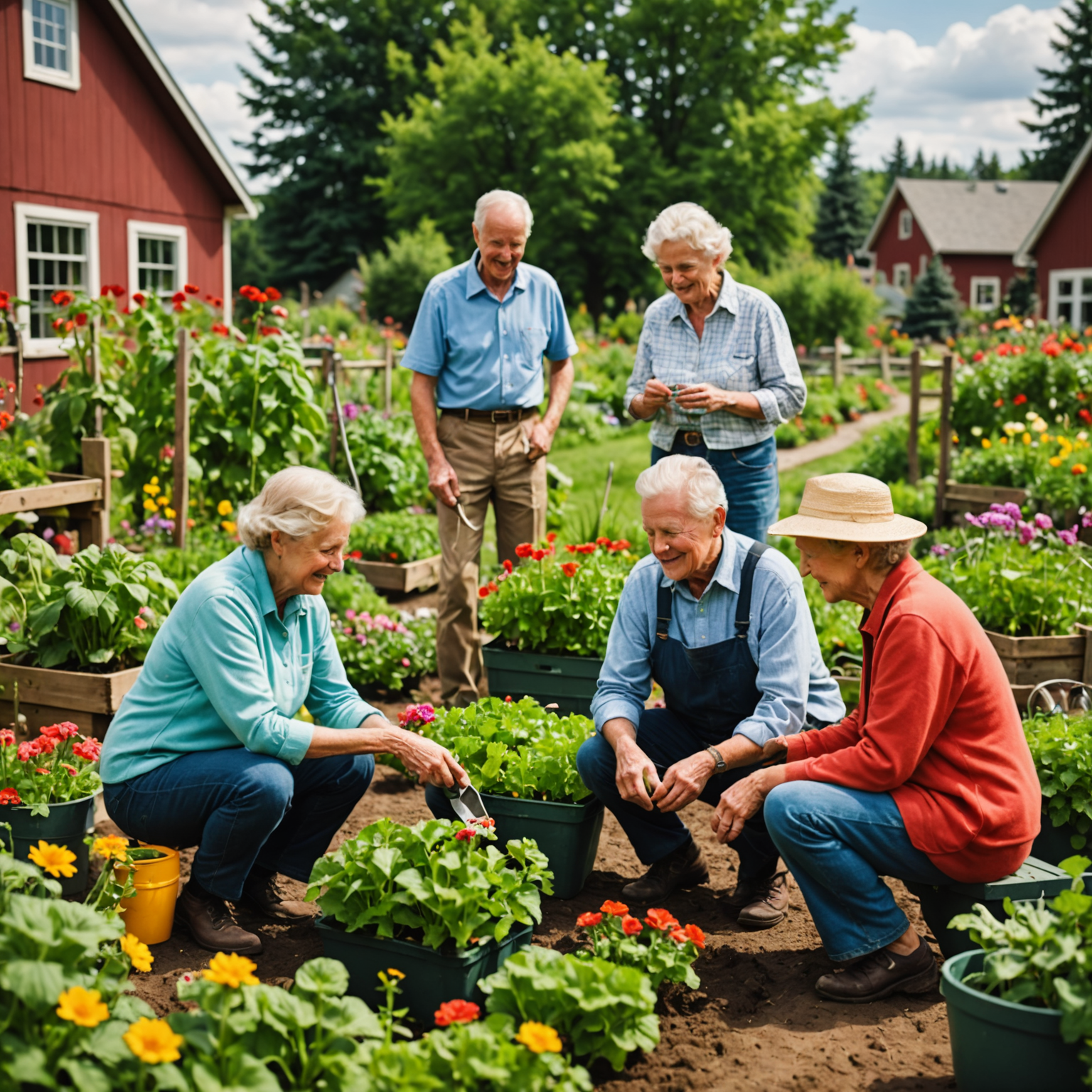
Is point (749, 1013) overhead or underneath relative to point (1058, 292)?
underneath

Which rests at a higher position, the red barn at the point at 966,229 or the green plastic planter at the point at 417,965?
the red barn at the point at 966,229

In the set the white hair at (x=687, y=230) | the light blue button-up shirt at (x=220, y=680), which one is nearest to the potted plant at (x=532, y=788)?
the light blue button-up shirt at (x=220, y=680)

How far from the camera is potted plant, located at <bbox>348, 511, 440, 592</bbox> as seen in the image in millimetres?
6547

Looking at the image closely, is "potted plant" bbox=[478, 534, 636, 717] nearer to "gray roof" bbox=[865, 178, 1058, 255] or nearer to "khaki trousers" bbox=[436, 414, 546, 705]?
"khaki trousers" bbox=[436, 414, 546, 705]

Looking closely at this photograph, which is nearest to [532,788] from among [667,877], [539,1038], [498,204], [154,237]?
[667,877]

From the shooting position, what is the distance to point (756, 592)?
3189mm

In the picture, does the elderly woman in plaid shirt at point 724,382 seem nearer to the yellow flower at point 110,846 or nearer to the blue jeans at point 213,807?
the blue jeans at point 213,807

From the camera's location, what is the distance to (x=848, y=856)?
2746 mm

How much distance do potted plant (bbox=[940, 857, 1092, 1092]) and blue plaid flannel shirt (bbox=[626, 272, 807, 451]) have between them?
2335 millimetres

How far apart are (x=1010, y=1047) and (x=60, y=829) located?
7.86ft

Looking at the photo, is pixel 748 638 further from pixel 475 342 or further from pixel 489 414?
pixel 475 342

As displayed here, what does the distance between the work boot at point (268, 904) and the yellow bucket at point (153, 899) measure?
10.9 inches

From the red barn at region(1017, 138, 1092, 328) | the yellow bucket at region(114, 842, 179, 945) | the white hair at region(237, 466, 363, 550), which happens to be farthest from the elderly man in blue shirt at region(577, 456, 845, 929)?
the red barn at region(1017, 138, 1092, 328)

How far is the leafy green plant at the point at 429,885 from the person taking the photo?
2537 mm
